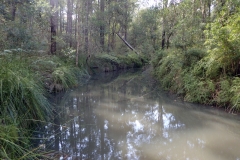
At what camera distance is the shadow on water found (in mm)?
3613

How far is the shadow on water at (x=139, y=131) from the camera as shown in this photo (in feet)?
11.9

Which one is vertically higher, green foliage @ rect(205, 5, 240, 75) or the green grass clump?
green foliage @ rect(205, 5, 240, 75)

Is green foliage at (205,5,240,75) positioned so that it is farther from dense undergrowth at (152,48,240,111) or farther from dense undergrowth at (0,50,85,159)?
dense undergrowth at (0,50,85,159)

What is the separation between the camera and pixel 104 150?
12.0ft

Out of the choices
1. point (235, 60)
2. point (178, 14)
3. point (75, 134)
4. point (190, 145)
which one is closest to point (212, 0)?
point (178, 14)

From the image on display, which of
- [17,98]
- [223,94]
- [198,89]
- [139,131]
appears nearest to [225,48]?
[223,94]

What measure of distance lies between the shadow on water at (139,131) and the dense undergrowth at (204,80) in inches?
15.8

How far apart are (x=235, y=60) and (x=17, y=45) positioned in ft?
21.7

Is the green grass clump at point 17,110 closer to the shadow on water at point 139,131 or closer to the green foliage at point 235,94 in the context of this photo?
the shadow on water at point 139,131

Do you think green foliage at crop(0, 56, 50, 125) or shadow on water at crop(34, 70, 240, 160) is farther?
shadow on water at crop(34, 70, 240, 160)

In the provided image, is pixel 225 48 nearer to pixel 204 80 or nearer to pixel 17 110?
pixel 204 80

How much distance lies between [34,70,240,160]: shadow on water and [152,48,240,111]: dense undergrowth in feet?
1.31

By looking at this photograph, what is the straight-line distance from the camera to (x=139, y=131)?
4551 millimetres

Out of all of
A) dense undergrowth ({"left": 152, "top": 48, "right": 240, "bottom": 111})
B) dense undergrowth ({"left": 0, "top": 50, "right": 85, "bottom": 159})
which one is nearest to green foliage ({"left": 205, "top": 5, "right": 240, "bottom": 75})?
dense undergrowth ({"left": 152, "top": 48, "right": 240, "bottom": 111})
